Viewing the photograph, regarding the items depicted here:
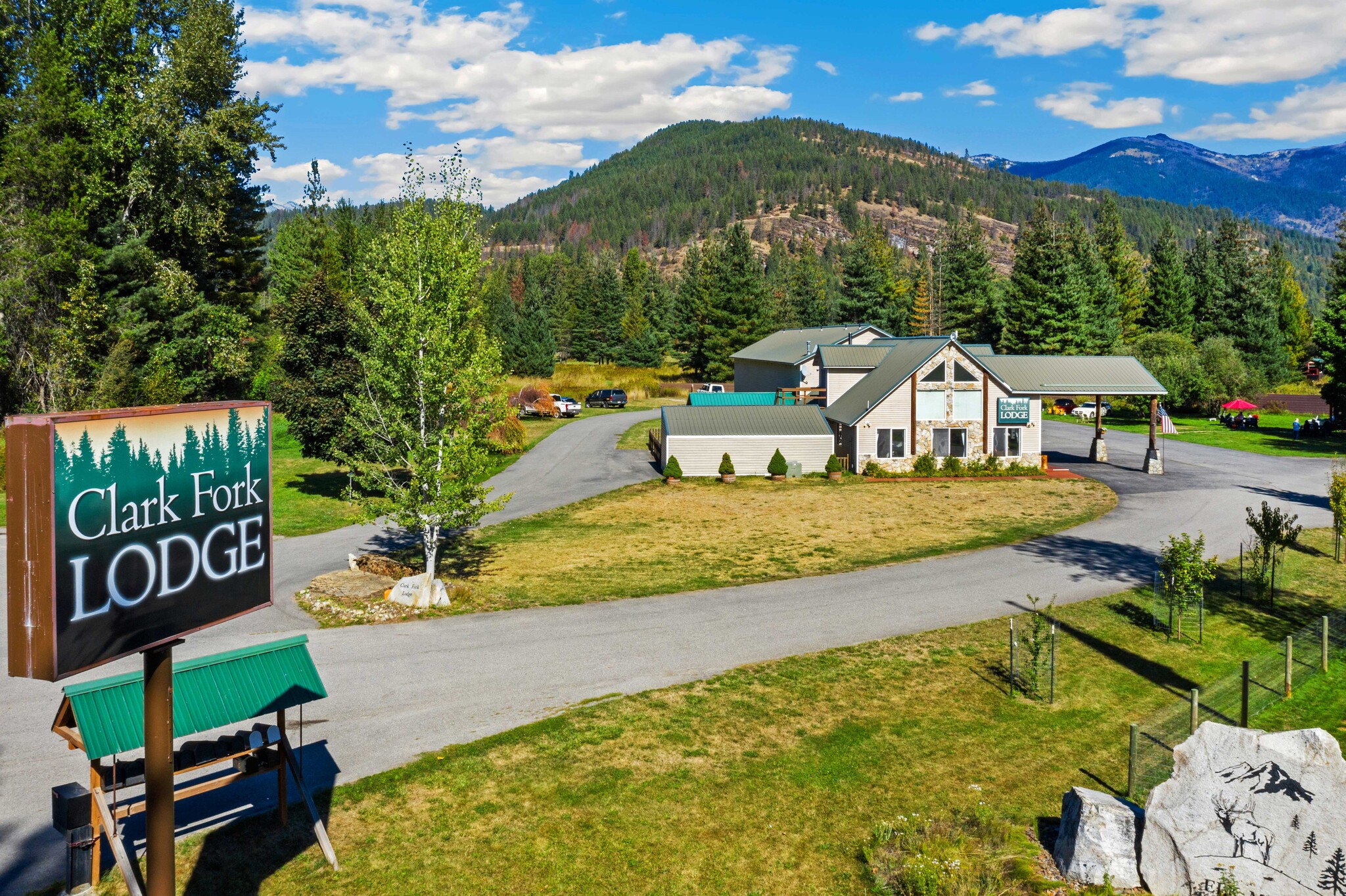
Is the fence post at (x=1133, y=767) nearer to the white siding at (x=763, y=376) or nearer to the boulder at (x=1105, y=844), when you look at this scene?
the boulder at (x=1105, y=844)

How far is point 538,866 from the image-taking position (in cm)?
1065

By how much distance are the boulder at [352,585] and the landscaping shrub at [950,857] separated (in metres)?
15.2

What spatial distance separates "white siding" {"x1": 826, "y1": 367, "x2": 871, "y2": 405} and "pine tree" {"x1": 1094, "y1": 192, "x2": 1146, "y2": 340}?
52.5 meters

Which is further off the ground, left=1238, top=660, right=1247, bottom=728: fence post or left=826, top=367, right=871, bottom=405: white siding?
left=826, top=367, right=871, bottom=405: white siding

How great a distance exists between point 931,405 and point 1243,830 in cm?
3618

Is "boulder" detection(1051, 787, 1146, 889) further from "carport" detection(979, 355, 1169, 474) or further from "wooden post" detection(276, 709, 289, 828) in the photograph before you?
"carport" detection(979, 355, 1169, 474)

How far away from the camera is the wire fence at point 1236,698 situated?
504 inches

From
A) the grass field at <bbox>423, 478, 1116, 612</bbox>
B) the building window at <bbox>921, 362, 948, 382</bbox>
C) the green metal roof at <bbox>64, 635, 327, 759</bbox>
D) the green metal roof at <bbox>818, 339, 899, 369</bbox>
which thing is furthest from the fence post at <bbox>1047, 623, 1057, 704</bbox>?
the green metal roof at <bbox>818, 339, 899, 369</bbox>

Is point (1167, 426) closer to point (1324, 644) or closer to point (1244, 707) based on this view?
point (1324, 644)

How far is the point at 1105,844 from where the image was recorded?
1017cm

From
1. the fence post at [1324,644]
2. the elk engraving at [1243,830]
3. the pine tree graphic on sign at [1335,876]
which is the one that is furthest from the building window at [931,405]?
the pine tree graphic on sign at [1335,876]

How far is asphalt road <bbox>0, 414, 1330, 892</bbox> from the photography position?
1316 cm

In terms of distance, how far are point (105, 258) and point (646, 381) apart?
5835 centimetres

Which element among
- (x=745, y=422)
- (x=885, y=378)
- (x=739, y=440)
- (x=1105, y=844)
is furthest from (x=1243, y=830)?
(x=885, y=378)
